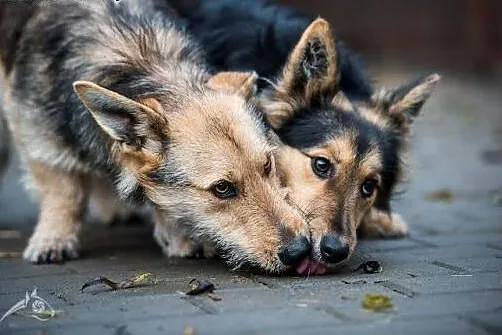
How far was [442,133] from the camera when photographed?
13672 millimetres

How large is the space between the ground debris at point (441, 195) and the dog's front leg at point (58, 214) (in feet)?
11.8

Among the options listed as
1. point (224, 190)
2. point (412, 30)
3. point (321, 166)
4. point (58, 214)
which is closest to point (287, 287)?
point (224, 190)

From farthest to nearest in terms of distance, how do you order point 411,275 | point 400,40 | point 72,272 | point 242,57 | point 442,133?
1. point 400,40
2. point 442,133
3. point 242,57
4. point 72,272
5. point 411,275

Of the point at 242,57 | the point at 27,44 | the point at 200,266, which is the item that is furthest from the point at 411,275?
the point at 27,44

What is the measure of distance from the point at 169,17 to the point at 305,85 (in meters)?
1.09

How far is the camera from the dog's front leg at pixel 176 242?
19.8 feet

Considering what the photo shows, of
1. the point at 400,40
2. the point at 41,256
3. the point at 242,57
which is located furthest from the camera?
the point at 400,40

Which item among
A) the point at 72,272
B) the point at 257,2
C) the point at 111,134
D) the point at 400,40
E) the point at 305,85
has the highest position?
the point at 400,40

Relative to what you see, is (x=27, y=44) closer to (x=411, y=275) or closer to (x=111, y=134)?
(x=111, y=134)

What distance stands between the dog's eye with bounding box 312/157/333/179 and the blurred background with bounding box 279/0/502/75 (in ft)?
47.8

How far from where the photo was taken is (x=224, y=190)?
18.1ft

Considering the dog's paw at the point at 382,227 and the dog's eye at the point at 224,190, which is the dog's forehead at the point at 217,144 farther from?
the dog's paw at the point at 382,227

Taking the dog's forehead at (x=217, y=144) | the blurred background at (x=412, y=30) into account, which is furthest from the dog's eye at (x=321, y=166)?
the blurred background at (x=412, y=30)

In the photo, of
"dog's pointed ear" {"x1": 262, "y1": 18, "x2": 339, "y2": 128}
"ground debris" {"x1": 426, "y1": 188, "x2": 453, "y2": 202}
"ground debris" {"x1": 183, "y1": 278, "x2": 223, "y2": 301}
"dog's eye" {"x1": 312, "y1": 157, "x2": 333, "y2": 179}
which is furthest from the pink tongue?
"ground debris" {"x1": 426, "y1": 188, "x2": 453, "y2": 202}
